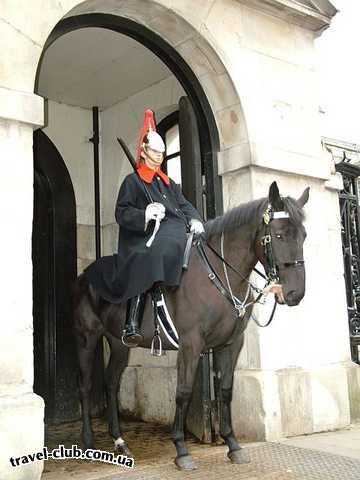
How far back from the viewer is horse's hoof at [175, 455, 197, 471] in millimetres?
4059

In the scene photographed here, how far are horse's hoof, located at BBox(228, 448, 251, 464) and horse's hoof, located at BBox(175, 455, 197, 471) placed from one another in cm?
34

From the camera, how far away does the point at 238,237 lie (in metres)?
4.25

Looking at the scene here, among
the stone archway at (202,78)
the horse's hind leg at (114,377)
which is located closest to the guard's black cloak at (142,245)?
the horse's hind leg at (114,377)

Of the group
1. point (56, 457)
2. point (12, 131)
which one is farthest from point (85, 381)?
point (12, 131)

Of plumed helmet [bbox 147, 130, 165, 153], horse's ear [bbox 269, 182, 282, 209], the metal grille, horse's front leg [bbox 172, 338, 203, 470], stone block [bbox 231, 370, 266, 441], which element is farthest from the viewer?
the metal grille

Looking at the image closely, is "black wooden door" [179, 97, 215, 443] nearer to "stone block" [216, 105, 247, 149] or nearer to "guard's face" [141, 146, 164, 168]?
"stone block" [216, 105, 247, 149]

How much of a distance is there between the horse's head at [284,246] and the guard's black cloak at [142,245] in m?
0.68

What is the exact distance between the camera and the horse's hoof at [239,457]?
4246 millimetres

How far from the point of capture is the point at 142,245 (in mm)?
4340

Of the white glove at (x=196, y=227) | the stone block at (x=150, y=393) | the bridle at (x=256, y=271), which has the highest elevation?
the white glove at (x=196, y=227)

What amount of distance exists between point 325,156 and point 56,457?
13.1ft

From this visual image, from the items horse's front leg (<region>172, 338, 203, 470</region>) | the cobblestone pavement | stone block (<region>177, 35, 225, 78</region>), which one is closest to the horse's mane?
horse's front leg (<region>172, 338, 203, 470</region>)

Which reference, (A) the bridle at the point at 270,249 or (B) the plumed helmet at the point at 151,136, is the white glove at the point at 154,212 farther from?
(A) the bridle at the point at 270,249

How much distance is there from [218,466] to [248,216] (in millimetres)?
1862
